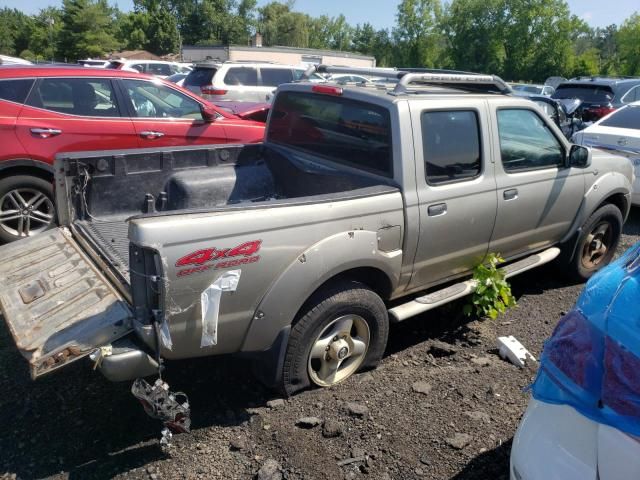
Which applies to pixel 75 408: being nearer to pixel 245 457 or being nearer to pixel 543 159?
pixel 245 457

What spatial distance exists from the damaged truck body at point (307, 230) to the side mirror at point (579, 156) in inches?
0.6

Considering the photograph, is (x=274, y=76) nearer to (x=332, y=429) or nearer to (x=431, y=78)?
(x=431, y=78)

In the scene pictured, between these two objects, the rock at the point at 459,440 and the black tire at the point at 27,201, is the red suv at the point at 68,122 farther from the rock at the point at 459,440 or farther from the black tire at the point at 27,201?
the rock at the point at 459,440

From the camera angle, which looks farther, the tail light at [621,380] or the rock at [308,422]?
Result: the rock at [308,422]

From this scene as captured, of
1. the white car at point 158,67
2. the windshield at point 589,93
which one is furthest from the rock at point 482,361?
the white car at point 158,67

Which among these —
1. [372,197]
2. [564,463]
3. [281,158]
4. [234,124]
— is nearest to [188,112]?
[234,124]

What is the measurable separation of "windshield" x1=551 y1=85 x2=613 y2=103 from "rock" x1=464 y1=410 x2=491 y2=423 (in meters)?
12.4

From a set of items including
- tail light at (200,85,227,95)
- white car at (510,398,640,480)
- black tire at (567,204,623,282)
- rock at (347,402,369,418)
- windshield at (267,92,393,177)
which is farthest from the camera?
tail light at (200,85,227,95)

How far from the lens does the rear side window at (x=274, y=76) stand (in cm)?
1405

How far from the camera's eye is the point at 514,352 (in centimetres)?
399

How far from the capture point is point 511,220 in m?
4.27

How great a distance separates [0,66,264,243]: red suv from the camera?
5598 millimetres

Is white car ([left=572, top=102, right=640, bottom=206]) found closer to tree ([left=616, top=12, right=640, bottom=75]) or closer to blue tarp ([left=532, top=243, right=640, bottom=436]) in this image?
blue tarp ([left=532, top=243, right=640, bottom=436])

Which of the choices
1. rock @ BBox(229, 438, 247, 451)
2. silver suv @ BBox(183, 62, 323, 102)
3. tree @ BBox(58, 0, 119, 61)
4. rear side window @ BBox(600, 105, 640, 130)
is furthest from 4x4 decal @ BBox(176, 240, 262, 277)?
tree @ BBox(58, 0, 119, 61)
